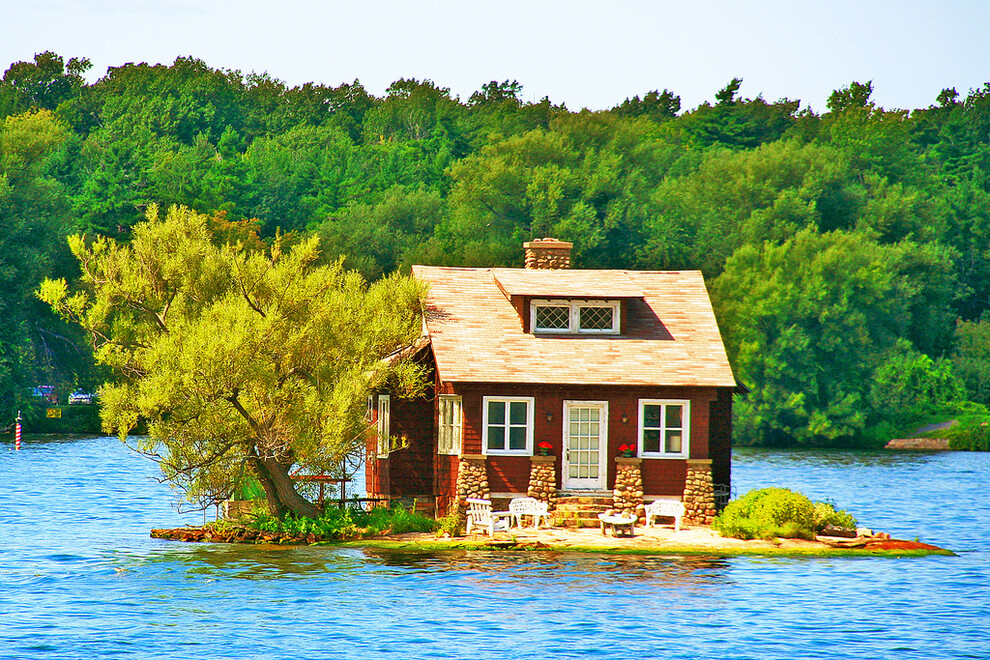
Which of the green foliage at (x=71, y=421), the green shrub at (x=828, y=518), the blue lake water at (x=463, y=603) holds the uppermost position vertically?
the green foliage at (x=71, y=421)

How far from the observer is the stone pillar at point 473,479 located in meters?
31.4

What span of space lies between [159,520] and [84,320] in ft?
27.6

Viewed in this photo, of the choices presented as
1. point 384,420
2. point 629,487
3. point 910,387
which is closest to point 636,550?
point 629,487

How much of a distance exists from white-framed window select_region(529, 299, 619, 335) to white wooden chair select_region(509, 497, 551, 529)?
494 centimetres

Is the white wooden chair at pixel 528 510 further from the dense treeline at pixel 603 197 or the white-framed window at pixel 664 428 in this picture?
the dense treeline at pixel 603 197

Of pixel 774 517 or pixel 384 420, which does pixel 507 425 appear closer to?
pixel 384 420

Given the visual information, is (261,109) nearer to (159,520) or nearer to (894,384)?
(894,384)

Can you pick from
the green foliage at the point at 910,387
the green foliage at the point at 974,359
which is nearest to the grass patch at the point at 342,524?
the green foliage at the point at 910,387

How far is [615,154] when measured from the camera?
10581 centimetres

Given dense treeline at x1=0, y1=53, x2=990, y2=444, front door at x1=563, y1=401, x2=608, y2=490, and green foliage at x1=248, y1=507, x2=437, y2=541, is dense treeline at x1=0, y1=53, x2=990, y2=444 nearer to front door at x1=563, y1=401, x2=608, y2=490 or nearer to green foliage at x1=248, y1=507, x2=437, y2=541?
green foliage at x1=248, y1=507, x2=437, y2=541

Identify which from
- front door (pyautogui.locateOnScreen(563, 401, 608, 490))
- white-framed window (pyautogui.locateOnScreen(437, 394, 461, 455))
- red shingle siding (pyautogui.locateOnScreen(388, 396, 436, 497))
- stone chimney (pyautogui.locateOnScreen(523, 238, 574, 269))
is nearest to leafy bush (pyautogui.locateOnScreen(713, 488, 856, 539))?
front door (pyautogui.locateOnScreen(563, 401, 608, 490))

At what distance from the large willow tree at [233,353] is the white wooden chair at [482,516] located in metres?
3.10

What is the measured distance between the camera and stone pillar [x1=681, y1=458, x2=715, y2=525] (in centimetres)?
3180

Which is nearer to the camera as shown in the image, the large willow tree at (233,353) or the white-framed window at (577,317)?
the large willow tree at (233,353)
